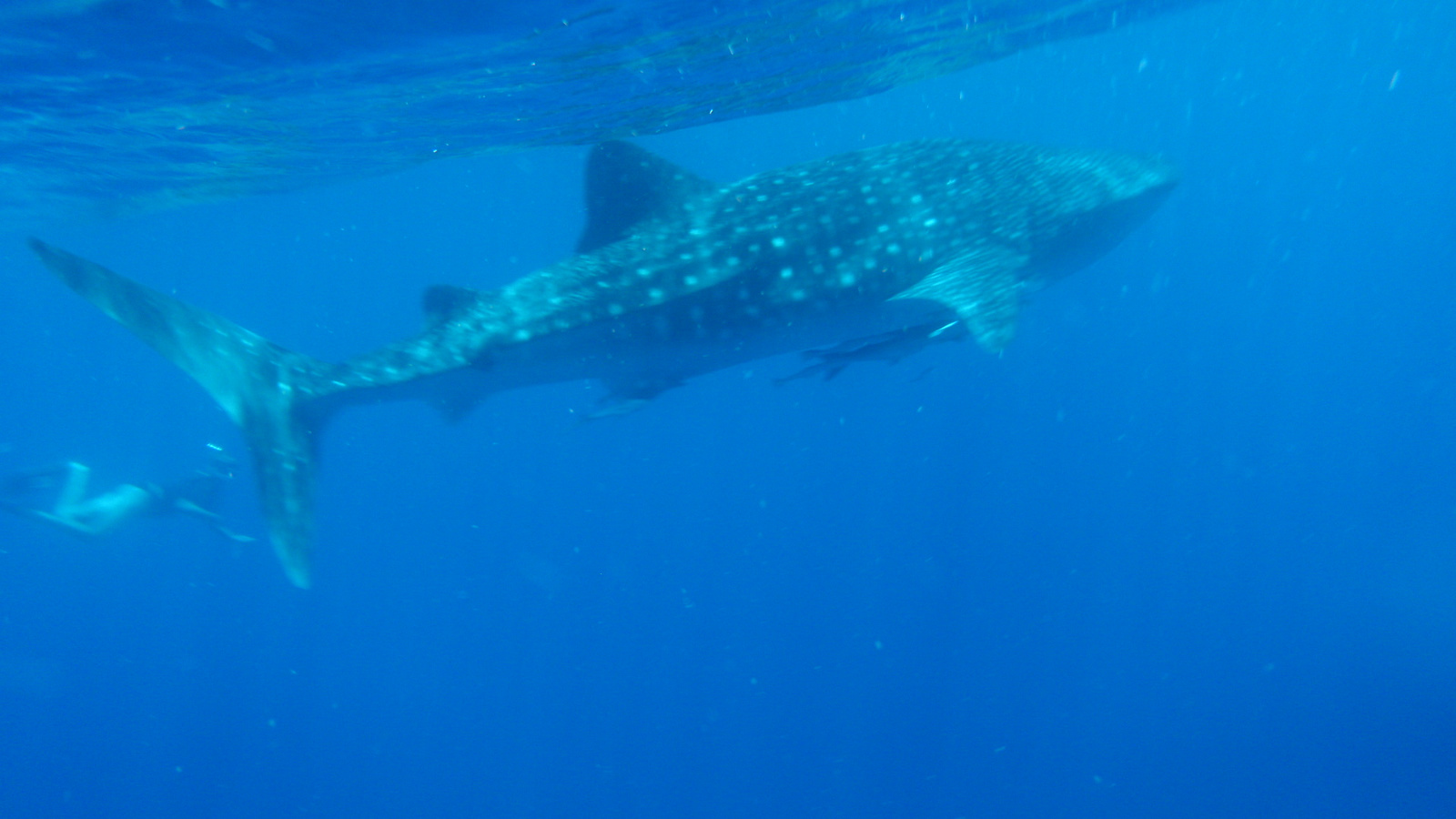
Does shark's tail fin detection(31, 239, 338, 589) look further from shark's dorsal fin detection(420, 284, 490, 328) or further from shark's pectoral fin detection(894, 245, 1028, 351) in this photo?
shark's pectoral fin detection(894, 245, 1028, 351)

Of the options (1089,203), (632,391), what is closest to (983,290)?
(1089,203)

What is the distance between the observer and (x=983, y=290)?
652 cm

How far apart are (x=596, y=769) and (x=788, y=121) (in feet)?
112

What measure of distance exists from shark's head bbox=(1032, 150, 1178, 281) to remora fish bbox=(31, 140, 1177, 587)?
26 cm

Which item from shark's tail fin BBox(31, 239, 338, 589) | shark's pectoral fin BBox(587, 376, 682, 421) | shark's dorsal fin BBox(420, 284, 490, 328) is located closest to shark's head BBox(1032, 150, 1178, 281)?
shark's pectoral fin BBox(587, 376, 682, 421)

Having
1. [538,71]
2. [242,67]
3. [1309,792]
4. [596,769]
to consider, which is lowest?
[1309,792]

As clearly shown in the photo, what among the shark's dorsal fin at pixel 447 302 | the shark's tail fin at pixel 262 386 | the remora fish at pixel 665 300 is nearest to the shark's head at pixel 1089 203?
the remora fish at pixel 665 300

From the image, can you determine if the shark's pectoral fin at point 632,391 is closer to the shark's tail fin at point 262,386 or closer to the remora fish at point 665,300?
the remora fish at point 665,300

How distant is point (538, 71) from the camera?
1086 cm

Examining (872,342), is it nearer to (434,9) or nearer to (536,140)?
(434,9)

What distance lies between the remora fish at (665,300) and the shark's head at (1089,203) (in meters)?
0.26

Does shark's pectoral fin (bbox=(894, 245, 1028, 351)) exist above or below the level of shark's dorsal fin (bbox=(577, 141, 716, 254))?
below

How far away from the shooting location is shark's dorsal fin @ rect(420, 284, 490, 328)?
6652 millimetres

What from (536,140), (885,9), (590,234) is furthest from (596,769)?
(885,9)
